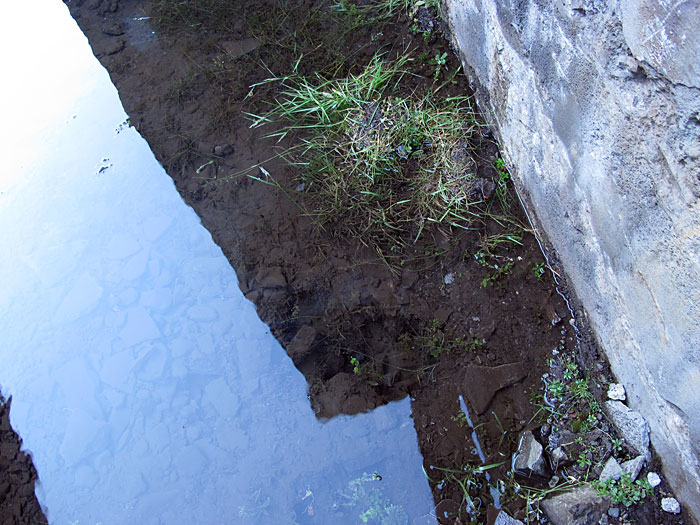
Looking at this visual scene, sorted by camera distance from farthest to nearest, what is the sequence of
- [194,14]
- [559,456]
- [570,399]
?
1. [194,14]
2. [570,399]
3. [559,456]

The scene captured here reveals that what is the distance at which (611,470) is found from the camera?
5.85 feet

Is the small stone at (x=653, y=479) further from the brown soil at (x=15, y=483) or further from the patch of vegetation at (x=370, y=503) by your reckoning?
the brown soil at (x=15, y=483)

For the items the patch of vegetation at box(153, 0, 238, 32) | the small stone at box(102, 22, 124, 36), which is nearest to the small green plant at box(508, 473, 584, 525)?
the patch of vegetation at box(153, 0, 238, 32)

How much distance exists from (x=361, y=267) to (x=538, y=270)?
32.0 inches

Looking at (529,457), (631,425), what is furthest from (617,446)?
(529,457)

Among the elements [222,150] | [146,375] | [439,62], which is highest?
[439,62]

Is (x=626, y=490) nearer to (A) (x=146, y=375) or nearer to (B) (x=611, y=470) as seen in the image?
(B) (x=611, y=470)

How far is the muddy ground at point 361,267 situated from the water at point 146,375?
0.11m

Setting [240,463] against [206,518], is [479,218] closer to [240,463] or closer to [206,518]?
[240,463]

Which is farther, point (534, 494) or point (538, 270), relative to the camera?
point (538, 270)

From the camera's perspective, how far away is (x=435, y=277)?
2.39 metres

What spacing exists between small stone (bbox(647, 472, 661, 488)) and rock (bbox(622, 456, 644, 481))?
0.03 meters

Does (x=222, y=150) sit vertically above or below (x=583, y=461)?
above

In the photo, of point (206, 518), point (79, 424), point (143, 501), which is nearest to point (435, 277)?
point (206, 518)
